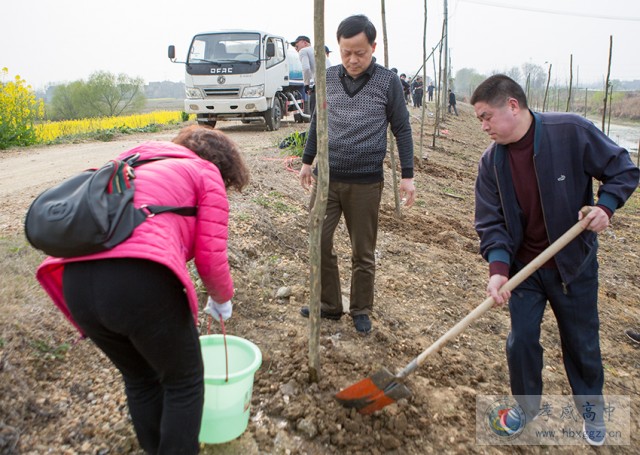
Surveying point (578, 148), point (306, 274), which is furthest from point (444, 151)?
point (578, 148)

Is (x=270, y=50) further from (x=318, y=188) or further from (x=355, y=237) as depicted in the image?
(x=318, y=188)

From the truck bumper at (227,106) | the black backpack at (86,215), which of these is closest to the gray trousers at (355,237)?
the black backpack at (86,215)

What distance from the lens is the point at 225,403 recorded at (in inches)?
74.0

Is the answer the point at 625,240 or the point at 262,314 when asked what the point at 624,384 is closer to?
the point at 262,314

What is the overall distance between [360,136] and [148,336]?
166 cm

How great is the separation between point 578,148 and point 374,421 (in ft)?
4.80

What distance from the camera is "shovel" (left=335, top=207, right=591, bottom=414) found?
1.91 meters

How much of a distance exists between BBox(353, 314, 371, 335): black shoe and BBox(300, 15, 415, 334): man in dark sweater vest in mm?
207

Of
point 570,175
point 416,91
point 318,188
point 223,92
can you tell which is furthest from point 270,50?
point 416,91

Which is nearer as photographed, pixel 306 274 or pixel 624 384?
pixel 624 384

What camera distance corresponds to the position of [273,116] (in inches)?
428

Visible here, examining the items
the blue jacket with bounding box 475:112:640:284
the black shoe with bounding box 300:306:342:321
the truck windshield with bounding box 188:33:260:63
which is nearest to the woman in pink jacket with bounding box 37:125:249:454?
the blue jacket with bounding box 475:112:640:284

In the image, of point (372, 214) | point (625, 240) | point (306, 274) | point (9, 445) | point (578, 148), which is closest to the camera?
point (9, 445)

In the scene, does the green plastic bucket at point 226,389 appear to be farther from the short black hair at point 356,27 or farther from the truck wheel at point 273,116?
the truck wheel at point 273,116
